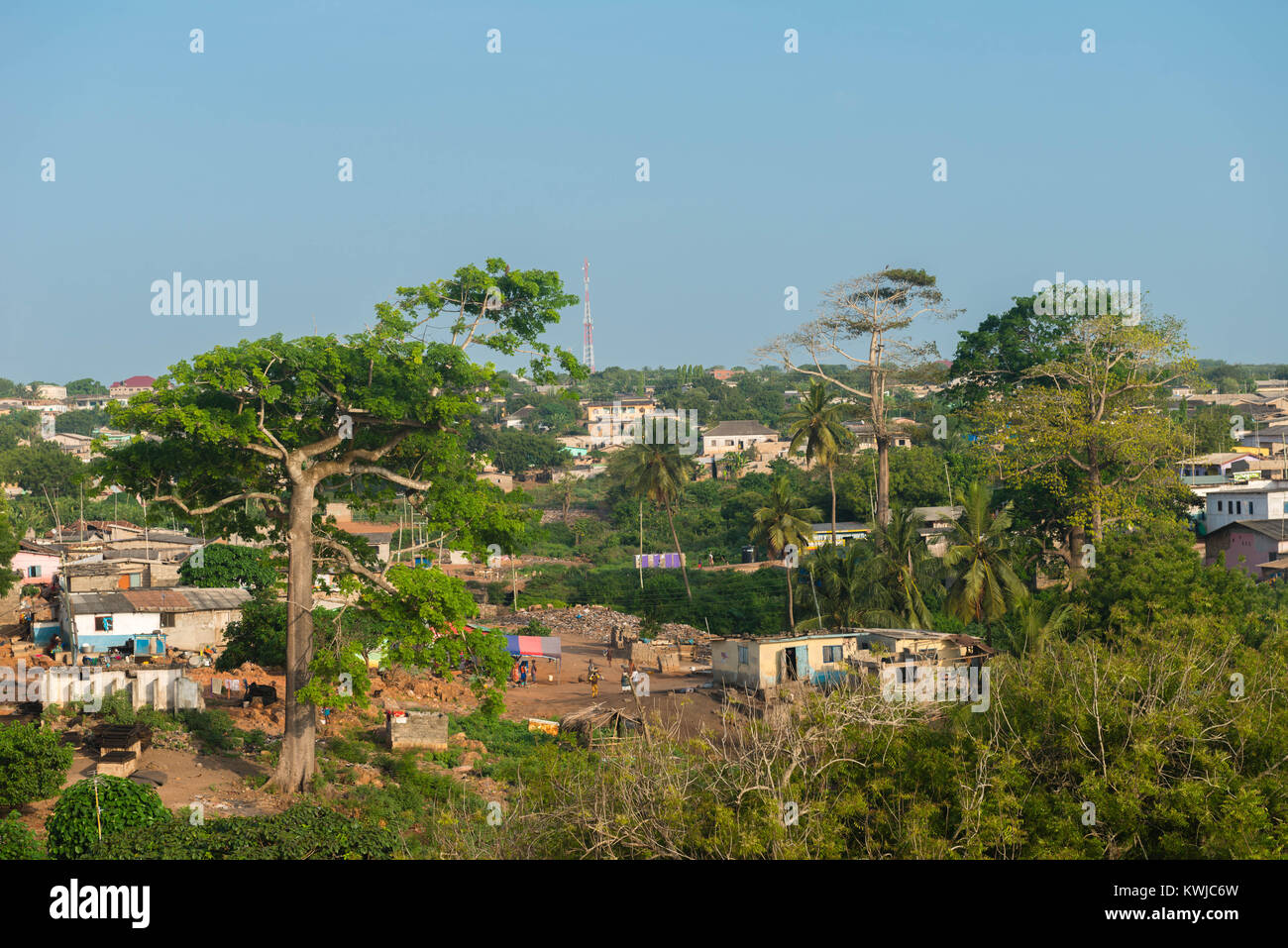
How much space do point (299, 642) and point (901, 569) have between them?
2098cm

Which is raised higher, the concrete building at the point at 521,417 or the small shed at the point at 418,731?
the concrete building at the point at 521,417

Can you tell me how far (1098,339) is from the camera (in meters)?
36.7

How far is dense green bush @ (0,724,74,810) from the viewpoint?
584 inches

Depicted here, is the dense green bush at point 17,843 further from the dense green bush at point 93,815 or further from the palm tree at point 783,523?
the palm tree at point 783,523

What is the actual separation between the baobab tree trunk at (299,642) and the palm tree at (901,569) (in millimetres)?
20316

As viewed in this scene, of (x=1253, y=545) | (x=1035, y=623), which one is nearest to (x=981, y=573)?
(x=1035, y=623)

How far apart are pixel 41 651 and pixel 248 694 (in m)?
11.2

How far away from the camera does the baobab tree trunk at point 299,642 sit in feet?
59.2

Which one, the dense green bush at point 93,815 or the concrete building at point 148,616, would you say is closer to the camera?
the dense green bush at point 93,815

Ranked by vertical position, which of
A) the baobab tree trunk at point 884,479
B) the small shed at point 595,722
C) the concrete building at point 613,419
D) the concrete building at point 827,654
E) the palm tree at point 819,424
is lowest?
the small shed at point 595,722

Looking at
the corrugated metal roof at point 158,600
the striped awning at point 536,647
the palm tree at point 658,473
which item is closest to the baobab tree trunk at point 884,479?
the palm tree at point 658,473

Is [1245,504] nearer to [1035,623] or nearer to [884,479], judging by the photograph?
[884,479]
